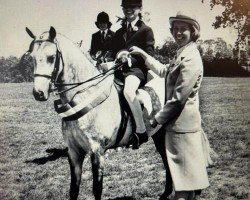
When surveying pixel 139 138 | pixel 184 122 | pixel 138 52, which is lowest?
pixel 139 138

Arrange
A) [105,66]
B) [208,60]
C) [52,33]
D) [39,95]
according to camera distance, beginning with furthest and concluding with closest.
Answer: [208,60], [105,66], [52,33], [39,95]

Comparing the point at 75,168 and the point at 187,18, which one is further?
the point at 75,168

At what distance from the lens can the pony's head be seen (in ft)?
10.5

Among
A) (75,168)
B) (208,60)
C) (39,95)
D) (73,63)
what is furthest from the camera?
(208,60)

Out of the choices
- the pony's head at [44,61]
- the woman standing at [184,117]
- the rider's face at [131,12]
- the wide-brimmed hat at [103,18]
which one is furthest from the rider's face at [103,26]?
the woman standing at [184,117]

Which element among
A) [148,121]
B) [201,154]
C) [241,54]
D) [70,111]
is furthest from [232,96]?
[70,111]

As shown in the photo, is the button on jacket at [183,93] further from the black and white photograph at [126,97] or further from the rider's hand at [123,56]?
the rider's hand at [123,56]

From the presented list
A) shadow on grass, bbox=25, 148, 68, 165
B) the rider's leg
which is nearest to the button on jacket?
the rider's leg

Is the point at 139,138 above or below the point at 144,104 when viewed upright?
below

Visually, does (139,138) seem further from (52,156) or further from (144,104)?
(52,156)

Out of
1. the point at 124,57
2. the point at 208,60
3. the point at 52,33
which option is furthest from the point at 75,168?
the point at 208,60

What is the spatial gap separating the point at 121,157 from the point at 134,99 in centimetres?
94

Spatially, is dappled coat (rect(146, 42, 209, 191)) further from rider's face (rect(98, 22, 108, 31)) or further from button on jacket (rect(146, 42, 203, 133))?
rider's face (rect(98, 22, 108, 31))

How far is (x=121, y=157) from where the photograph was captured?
4.43 m
